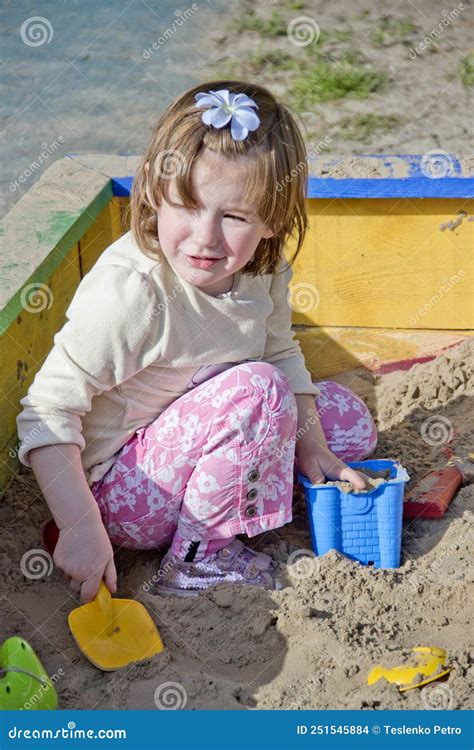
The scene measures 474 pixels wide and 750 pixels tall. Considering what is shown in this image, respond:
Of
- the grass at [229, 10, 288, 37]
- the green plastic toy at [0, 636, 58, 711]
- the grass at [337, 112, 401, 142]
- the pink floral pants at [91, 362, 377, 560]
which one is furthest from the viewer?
the grass at [229, 10, 288, 37]

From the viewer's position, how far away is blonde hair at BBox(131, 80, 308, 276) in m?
1.71

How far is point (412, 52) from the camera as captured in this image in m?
4.58

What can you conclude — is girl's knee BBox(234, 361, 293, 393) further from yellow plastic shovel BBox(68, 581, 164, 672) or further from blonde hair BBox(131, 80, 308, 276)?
yellow plastic shovel BBox(68, 581, 164, 672)

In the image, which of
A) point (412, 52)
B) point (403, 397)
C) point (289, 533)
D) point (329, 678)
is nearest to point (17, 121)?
point (412, 52)

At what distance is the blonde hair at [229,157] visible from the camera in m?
1.71

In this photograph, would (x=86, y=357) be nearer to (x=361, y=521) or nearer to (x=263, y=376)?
(x=263, y=376)

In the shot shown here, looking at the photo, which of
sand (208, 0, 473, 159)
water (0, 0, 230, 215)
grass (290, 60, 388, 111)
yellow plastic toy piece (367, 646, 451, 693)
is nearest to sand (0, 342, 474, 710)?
yellow plastic toy piece (367, 646, 451, 693)

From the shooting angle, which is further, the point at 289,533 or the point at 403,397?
the point at 403,397

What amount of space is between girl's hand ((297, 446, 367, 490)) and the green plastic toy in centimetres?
68

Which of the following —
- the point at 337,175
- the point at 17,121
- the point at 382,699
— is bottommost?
the point at 17,121

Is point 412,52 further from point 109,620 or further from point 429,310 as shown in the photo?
point 109,620

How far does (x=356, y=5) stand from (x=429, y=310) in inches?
111

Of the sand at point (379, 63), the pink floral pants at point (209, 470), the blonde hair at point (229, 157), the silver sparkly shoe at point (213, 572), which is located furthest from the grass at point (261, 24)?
the silver sparkly shoe at point (213, 572)

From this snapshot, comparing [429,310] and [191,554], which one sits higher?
[429,310]
